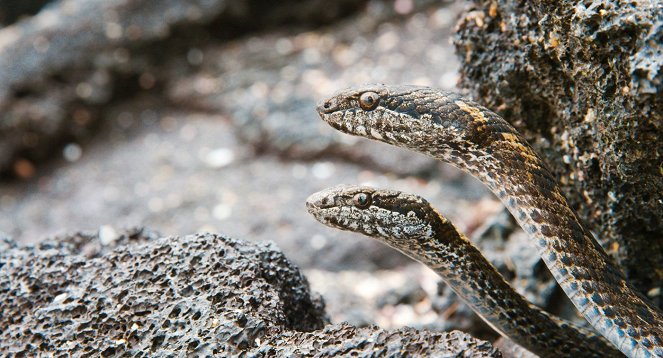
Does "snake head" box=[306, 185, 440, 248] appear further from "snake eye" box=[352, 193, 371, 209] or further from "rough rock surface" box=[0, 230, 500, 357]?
"rough rock surface" box=[0, 230, 500, 357]

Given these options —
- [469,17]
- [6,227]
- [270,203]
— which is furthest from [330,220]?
[6,227]

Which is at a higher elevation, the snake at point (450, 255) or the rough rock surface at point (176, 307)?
the snake at point (450, 255)

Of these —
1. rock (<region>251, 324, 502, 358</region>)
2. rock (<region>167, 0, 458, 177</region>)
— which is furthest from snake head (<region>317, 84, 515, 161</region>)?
rock (<region>167, 0, 458, 177</region>)

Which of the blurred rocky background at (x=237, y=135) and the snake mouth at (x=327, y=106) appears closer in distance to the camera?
the snake mouth at (x=327, y=106)

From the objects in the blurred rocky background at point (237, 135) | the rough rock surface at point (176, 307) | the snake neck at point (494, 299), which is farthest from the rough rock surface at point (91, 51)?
the snake neck at point (494, 299)

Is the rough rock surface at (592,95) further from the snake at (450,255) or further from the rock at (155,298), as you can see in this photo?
the rock at (155,298)

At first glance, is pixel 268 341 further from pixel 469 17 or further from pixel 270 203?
pixel 270 203

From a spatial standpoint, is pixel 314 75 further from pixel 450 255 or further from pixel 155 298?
pixel 155 298
